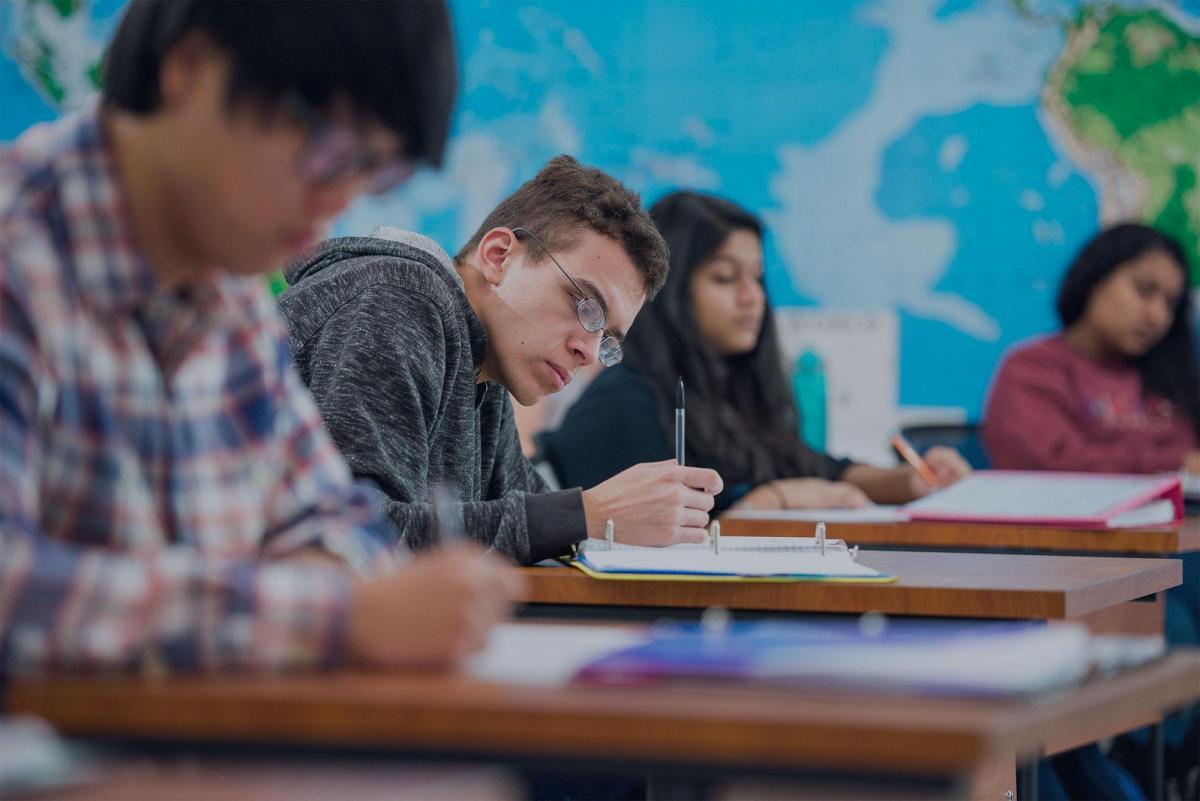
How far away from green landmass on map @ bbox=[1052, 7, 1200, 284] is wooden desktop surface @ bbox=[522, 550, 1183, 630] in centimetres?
298

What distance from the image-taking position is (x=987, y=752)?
712 millimetres

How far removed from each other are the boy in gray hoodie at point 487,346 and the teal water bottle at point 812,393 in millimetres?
2107

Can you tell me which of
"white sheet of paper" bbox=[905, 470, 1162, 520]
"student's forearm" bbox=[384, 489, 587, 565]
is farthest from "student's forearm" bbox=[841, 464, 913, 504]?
"student's forearm" bbox=[384, 489, 587, 565]

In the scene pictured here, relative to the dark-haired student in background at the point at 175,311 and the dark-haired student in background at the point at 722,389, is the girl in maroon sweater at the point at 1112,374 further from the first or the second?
the dark-haired student in background at the point at 175,311

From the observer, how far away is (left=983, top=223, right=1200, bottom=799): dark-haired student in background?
371 centimetres

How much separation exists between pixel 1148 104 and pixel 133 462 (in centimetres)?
409

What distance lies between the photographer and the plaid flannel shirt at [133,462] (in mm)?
831

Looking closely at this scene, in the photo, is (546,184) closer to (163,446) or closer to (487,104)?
(163,446)

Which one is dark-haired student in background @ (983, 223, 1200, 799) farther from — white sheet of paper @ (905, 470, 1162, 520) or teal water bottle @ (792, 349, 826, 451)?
white sheet of paper @ (905, 470, 1162, 520)

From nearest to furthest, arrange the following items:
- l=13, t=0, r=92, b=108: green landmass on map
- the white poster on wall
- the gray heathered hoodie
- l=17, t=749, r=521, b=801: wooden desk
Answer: l=17, t=749, r=521, b=801: wooden desk, the gray heathered hoodie, the white poster on wall, l=13, t=0, r=92, b=108: green landmass on map

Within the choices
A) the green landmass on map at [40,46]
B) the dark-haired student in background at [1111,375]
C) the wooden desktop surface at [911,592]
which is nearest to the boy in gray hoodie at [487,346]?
the wooden desktop surface at [911,592]

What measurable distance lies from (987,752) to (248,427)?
0.55 m

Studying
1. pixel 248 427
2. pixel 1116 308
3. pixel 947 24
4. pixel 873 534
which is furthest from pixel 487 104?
pixel 248 427

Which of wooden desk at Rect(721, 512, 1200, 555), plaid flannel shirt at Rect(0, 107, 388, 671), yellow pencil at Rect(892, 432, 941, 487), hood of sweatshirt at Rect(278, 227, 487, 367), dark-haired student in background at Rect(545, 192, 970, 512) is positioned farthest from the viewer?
yellow pencil at Rect(892, 432, 941, 487)
